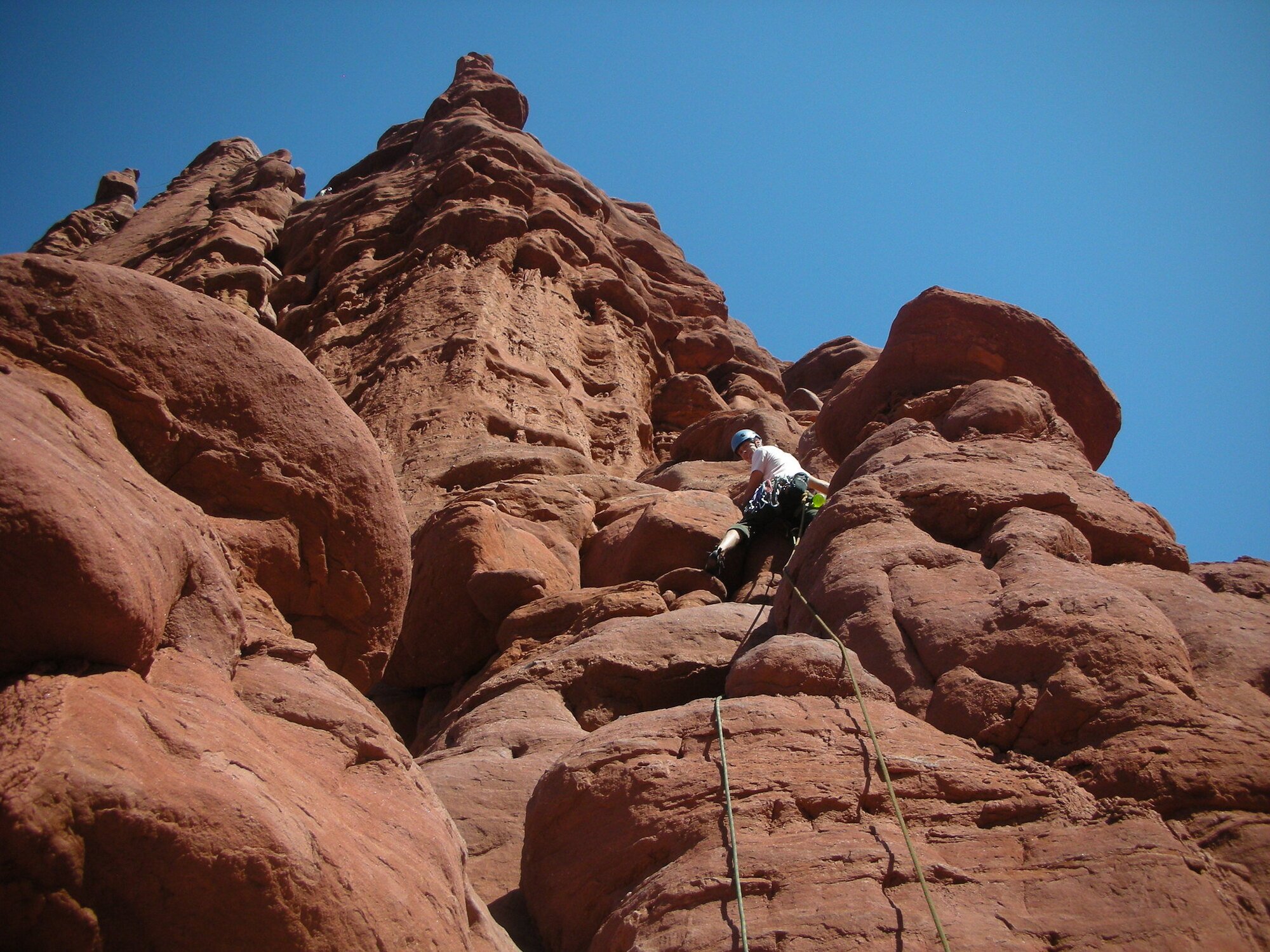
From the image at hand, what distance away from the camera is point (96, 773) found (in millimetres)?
2561

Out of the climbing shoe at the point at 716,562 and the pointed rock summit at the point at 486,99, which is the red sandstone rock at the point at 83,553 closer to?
the climbing shoe at the point at 716,562

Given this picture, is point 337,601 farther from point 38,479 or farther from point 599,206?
point 599,206


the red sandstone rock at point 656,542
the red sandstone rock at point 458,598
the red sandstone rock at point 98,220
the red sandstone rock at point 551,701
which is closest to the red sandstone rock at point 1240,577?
the red sandstone rock at point 551,701

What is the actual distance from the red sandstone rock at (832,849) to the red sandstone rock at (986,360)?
17.5 feet

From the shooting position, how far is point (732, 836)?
3924 millimetres

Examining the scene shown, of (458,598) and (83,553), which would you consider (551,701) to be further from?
(83,553)

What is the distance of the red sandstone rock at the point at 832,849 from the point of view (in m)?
3.55

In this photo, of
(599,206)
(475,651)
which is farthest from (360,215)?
(475,651)

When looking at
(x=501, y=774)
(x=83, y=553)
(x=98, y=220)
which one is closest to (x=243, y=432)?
(x=83, y=553)

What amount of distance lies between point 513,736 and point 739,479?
8404 mm

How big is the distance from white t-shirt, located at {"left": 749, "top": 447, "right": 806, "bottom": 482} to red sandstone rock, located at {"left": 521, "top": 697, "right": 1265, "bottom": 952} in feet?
16.8

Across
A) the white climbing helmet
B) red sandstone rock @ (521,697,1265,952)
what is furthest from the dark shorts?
red sandstone rock @ (521,697,1265,952)

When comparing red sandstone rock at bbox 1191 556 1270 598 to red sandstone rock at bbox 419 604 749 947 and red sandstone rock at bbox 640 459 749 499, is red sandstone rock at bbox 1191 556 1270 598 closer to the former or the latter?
red sandstone rock at bbox 419 604 749 947

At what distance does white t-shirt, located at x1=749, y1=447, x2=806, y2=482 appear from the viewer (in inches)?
388
